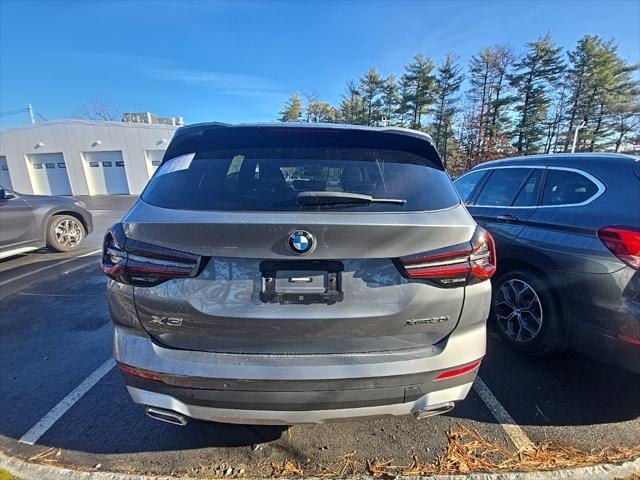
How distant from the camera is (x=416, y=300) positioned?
1.53 metres

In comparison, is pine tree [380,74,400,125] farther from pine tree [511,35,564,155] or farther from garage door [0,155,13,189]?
garage door [0,155,13,189]

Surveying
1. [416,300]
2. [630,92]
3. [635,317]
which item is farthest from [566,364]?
[630,92]

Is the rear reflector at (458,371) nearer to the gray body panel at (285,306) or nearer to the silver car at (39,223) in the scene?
the gray body panel at (285,306)

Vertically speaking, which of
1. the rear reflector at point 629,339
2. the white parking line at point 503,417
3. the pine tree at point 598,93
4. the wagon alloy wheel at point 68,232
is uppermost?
the pine tree at point 598,93

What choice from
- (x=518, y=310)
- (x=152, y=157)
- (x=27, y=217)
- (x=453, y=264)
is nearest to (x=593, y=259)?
(x=518, y=310)

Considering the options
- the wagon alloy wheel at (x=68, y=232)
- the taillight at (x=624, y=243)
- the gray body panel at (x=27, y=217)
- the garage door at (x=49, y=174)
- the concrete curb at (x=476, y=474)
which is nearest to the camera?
the concrete curb at (x=476, y=474)

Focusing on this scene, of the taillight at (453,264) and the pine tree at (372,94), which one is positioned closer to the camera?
the taillight at (453,264)

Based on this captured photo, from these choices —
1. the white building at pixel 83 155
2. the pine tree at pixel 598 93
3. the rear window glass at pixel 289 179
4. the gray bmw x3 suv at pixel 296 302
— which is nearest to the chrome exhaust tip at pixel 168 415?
the gray bmw x3 suv at pixel 296 302

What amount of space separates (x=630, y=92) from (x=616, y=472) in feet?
153

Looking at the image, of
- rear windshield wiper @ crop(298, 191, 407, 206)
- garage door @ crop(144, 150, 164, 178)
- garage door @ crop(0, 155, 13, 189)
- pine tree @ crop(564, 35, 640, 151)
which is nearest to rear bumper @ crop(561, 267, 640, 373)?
rear windshield wiper @ crop(298, 191, 407, 206)

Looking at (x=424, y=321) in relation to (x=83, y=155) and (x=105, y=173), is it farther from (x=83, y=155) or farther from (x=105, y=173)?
(x=83, y=155)

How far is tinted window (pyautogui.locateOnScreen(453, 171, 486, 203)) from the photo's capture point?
409 centimetres

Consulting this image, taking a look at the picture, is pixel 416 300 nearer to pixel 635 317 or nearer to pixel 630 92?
pixel 635 317

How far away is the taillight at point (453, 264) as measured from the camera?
152cm
